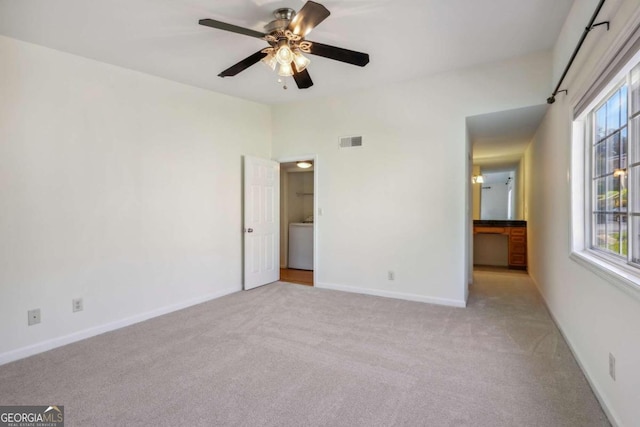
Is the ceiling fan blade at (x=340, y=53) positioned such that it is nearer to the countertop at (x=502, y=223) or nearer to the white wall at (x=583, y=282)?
the white wall at (x=583, y=282)

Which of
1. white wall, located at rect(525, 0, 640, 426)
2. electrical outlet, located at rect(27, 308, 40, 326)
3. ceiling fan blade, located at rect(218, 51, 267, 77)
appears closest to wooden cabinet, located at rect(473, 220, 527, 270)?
white wall, located at rect(525, 0, 640, 426)

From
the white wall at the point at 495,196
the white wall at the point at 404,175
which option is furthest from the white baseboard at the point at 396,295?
the white wall at the point at 495,196

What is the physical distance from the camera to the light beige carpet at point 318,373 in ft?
5.76

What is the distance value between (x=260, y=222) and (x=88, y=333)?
2370mm

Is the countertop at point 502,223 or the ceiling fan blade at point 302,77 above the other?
the ceiling fan blade at point 302,77

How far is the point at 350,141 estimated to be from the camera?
169 inches

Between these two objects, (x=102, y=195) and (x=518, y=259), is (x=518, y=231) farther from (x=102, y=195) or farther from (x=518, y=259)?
(x=102, y=195)

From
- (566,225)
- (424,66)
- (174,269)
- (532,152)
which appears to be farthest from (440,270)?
(174,269)

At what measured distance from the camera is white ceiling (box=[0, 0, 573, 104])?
230cm

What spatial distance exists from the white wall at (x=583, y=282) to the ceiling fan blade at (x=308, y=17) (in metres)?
1.54

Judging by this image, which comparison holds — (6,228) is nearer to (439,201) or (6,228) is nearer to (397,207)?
(397,207)

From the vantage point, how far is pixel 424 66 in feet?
11.2

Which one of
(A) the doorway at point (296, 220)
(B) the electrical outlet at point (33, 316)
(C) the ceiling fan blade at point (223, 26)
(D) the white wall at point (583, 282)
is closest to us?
(D) the white wall at point (583, 282)

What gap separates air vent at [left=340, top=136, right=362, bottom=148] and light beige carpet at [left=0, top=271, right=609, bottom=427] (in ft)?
7.25
